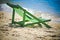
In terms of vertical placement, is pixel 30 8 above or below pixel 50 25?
above

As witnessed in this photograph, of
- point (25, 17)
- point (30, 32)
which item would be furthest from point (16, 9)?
point (30, 32)

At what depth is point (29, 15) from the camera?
4.48 meters

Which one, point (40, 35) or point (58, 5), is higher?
point (58, 5)

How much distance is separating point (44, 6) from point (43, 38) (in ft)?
1.93

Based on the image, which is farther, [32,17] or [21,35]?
[32,17]

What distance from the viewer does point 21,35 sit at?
13.0ft

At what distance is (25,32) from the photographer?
407 cm

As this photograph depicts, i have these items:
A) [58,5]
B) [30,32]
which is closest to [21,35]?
[30,32]

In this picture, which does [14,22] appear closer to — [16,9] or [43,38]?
[16,9]

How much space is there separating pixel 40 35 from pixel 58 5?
614mm

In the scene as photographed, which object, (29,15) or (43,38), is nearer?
(43,38)

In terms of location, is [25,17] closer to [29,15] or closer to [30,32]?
[29,15]

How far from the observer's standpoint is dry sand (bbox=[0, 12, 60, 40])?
3912mm

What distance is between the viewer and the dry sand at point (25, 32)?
3912 mm
